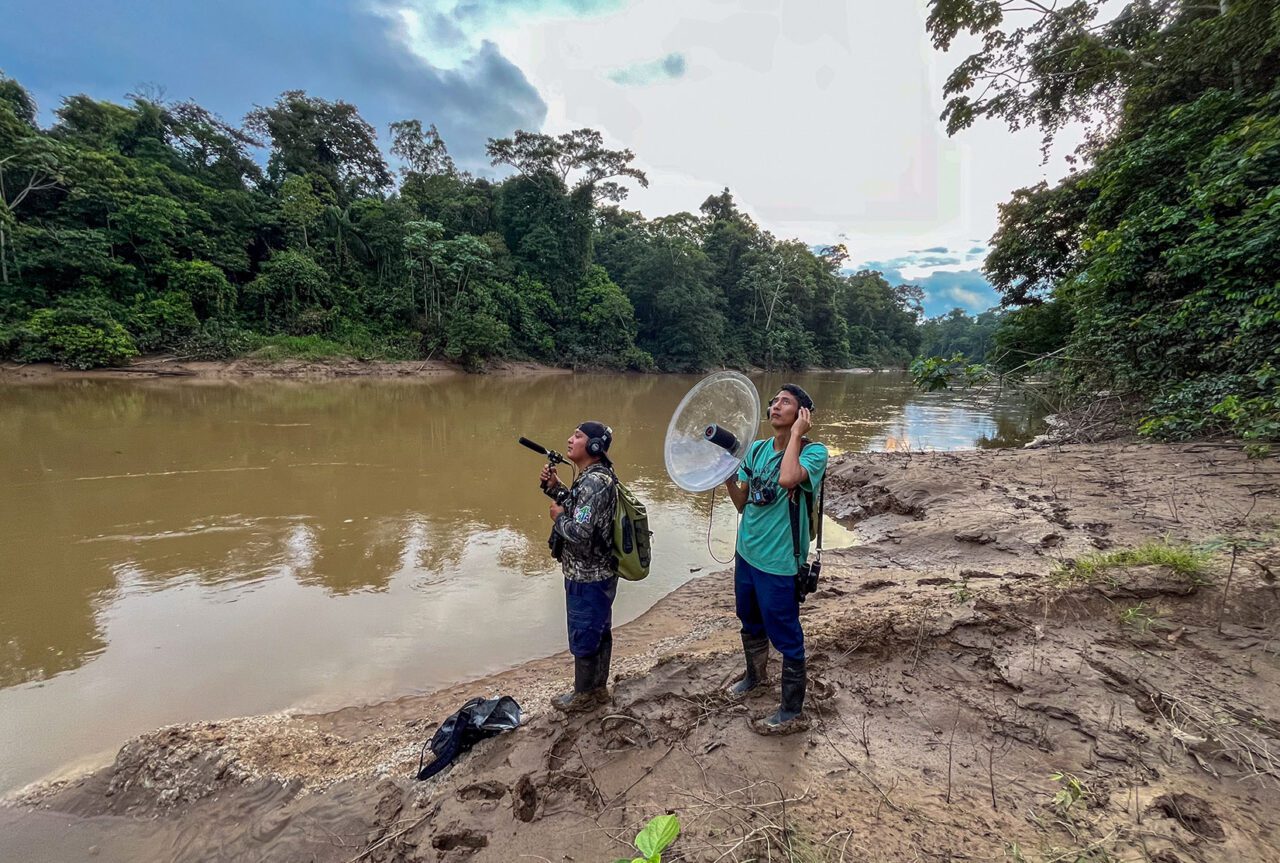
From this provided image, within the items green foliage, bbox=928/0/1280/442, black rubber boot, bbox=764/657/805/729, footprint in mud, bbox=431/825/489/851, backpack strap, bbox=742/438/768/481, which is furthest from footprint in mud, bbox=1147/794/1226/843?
green foliage, bbox=928/0/1280/442

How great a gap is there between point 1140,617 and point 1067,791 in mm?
1664

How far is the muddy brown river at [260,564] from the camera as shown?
3.42m

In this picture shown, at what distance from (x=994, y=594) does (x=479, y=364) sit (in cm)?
2667

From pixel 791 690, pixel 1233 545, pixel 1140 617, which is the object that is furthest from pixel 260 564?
pixel 1233 545

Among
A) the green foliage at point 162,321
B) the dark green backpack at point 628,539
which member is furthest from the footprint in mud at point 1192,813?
the green foliage at point 162,321

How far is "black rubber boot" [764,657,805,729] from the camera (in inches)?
91.0

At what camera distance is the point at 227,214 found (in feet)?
78.9

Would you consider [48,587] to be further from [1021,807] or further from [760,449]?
[1021,807]

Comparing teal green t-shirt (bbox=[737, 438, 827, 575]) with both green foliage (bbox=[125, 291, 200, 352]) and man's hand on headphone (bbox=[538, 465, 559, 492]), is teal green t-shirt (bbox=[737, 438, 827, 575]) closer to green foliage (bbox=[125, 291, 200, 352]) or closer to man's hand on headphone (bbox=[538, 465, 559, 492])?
man's hand on headphone (bbox=[538, 465, 559, 492])

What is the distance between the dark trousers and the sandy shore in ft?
1.13

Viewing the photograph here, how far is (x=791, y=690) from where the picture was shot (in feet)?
7.62

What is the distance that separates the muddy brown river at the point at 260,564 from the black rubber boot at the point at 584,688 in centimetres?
126

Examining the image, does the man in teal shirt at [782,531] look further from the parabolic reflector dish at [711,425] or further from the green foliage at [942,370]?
the green foliage at [942,370]

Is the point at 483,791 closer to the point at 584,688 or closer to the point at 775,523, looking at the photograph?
the point at 584,688
